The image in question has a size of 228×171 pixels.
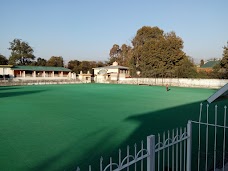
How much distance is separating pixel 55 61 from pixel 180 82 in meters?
44.6

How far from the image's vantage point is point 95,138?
25.0ft

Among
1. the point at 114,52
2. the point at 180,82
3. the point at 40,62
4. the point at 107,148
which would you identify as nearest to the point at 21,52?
the point at 40,62

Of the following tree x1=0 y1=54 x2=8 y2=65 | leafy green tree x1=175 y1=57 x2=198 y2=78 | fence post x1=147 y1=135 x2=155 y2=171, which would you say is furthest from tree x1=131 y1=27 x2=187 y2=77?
fence post x1=147 y1=135 x2=155 y2=171

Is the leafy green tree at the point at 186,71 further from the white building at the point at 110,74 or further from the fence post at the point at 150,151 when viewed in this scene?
the fence post at the point at 150,151

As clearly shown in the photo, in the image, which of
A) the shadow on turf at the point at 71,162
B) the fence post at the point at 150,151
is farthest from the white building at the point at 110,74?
the fence post at the point at 150,151

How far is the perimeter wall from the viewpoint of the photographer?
120 feet

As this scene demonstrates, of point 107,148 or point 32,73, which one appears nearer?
point 107,148

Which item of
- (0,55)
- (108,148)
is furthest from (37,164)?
(0,55)

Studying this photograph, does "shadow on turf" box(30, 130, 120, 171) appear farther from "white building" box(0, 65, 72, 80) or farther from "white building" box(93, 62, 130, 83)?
"white building" box(93, 62, 130, 83)

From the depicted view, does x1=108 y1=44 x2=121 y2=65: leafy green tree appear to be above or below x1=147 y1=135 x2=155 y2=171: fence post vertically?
above

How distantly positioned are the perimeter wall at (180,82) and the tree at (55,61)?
28694 mm

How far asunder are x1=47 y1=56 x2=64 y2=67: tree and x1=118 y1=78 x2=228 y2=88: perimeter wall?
2869cm

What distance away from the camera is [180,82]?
1655 inches

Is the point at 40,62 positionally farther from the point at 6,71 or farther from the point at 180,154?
the point at 180,154
